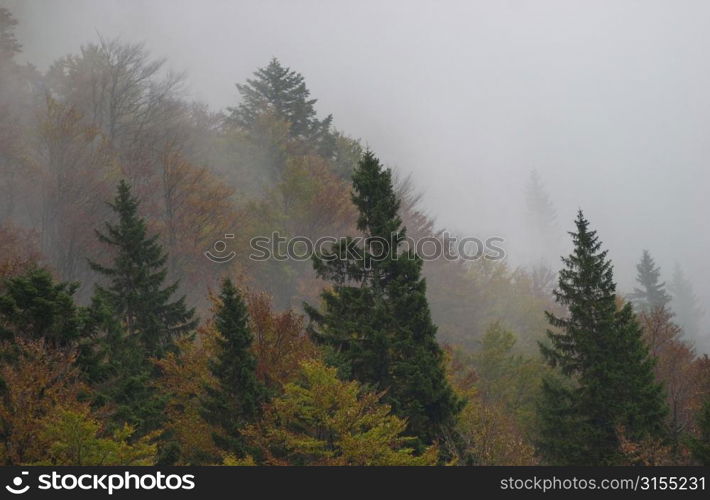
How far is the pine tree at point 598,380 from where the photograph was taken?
2186cm

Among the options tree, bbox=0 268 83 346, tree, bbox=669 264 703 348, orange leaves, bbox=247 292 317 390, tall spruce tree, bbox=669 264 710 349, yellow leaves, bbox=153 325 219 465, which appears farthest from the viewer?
tree, bbox=669 264 703 348

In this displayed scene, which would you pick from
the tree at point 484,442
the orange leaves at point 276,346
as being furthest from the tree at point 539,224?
the orange leaves at point 276,346

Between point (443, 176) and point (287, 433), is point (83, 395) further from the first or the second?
point (443, 176)

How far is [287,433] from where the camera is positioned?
16406mm

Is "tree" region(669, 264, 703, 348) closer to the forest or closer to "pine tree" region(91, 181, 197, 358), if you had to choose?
the forest

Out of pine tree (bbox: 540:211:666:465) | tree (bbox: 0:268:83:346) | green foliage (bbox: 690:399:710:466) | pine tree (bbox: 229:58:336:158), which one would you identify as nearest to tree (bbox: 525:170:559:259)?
pine tree (bbox: 229:58:336:158)

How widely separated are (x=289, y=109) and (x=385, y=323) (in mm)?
39188

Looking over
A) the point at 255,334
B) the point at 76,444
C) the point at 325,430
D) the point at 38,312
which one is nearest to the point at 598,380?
the point at 325,430

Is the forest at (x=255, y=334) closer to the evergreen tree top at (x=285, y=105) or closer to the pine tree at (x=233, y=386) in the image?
the pine tree at (x=233, y=386)

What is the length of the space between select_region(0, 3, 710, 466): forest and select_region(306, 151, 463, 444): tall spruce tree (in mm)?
75

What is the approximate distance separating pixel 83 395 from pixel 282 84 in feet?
153

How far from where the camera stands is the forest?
608 inches

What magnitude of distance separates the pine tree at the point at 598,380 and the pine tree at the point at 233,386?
1236 centimetres

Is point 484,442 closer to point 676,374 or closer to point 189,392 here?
point 189,392
